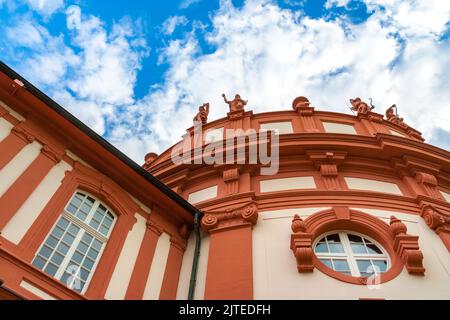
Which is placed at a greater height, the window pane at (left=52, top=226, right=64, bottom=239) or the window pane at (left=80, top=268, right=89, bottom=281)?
the window pane at (left=52, top=226, right=64, bottom=239)

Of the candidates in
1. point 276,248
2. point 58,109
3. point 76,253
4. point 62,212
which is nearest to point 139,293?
point 76,253

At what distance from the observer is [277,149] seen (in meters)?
13.2

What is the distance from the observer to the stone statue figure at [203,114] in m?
17.5

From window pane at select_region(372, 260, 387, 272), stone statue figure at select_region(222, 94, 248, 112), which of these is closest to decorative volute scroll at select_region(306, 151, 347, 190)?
window pane at select_region(372, 260, 387, 272)

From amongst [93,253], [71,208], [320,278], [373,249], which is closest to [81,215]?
[71,208]

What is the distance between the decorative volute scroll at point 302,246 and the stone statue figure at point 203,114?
8.46 m

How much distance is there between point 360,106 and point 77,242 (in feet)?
41.0

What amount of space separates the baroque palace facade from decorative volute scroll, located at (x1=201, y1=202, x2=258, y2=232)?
1.3 inches

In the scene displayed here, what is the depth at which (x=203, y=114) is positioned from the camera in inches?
701

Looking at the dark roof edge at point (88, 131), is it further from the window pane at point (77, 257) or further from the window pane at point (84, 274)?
the window pane at point (84, 274)

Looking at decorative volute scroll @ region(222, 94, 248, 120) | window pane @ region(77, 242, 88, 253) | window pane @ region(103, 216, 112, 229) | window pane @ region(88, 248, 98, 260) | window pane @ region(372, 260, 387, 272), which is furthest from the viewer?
decorative volute scroll @ region(222, 94, 248, 120)

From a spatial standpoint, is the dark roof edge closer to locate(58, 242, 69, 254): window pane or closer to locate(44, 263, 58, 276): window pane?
locate(58, 242, 69, 254): window pane

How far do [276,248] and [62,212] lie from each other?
203 inches

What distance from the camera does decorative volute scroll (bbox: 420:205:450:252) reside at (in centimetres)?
1027
